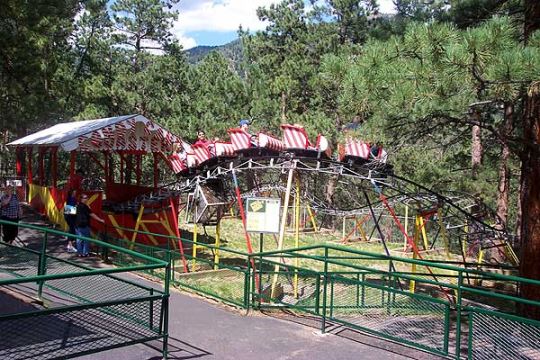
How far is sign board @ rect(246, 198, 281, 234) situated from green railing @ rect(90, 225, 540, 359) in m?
0.60

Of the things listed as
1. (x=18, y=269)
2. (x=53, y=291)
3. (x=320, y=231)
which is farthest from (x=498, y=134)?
A: (x=320, y=231)

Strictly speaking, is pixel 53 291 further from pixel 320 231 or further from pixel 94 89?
pixel 94 89

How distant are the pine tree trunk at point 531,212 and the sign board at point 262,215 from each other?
428 cm

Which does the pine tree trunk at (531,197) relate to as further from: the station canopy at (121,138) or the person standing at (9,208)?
the station canopy at (121,138)

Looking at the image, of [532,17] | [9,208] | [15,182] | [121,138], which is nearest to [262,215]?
[532,17]

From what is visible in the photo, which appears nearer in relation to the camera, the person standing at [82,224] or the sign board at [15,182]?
the person standing at [82,224]

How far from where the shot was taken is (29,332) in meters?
6.34

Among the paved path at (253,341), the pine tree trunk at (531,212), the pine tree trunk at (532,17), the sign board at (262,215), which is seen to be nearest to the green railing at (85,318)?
the paved path at (253,341)

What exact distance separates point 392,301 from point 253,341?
398 centimetres

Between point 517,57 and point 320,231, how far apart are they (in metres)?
20.7

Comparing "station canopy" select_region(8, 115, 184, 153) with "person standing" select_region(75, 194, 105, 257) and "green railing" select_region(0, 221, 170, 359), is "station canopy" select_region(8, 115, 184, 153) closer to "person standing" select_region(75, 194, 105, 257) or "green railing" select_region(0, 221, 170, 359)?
"person standing" select_region(75, 194, 105, 257)

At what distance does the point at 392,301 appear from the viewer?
34.5 feet

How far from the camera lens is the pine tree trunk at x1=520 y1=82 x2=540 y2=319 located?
8.28 metres

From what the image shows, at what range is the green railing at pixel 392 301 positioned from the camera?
244 inches
